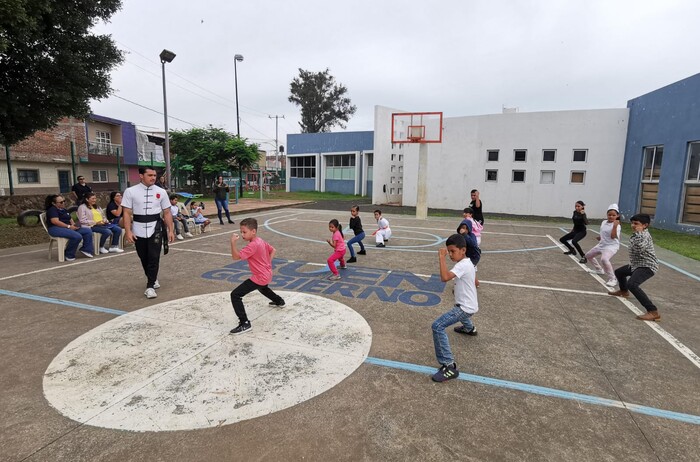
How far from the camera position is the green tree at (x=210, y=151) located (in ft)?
97.7

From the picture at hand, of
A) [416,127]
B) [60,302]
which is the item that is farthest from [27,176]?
[60,302]

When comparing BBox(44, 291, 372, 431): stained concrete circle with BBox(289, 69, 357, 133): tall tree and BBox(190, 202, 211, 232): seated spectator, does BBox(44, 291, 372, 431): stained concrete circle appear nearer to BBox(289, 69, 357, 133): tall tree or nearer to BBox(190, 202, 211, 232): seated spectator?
BBox(190, 202, 211, 232): seated spectator

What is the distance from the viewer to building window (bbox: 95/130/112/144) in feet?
108

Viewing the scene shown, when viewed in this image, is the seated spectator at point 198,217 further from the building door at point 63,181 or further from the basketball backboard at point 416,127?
the building door at point 63,181

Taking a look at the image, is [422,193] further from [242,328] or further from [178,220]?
[242,328]

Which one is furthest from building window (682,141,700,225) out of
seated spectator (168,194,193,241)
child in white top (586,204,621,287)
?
seated spectator (168,194,193,241)

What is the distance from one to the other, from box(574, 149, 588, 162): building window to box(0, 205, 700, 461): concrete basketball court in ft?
51.5

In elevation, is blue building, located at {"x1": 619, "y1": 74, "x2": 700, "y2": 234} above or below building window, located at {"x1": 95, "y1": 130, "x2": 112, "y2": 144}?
below

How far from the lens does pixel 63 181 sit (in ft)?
94.8

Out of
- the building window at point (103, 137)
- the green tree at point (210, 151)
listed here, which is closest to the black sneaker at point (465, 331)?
the green tree at point (210, 151)

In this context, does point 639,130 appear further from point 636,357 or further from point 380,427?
point 380,427

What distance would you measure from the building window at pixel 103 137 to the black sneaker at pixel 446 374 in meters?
38.1

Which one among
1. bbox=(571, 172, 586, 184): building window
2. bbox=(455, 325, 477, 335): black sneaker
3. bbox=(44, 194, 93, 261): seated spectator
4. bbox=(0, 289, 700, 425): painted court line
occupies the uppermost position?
bbox=(571, 172, 586, 184): building window

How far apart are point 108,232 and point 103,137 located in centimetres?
2978
